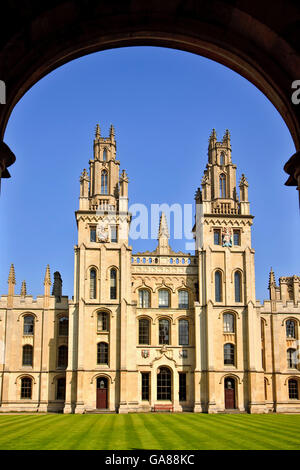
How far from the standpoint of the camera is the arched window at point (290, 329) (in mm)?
54000

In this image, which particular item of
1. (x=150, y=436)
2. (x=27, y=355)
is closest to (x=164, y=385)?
(x=27, y=355)

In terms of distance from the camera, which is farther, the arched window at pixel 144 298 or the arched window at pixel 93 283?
the arched window at pixel 144 298

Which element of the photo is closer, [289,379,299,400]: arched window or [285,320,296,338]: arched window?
[289,379,299,400]: arched window

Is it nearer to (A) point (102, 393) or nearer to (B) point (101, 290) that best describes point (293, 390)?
(A) point (102, 393)

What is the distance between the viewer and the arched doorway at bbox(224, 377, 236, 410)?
48875 millimetres

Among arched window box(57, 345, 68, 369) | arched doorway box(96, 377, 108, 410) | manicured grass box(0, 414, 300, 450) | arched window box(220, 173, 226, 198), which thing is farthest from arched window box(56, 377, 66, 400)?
arched window box(220, 173, 226, 198)

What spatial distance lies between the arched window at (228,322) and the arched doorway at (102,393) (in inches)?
437

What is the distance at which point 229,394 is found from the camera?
49.1 meters

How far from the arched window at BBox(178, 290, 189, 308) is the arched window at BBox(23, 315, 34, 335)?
1320 cm

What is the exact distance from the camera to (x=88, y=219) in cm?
5188

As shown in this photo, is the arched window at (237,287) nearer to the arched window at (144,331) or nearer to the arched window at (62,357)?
the arched window at (144,331)

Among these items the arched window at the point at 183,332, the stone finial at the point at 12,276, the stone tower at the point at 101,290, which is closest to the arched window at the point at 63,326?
the stone tower at the point at 101,290

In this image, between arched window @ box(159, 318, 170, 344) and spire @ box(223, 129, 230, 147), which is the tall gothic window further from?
arched window @ box(159, 318, 170, 344)
